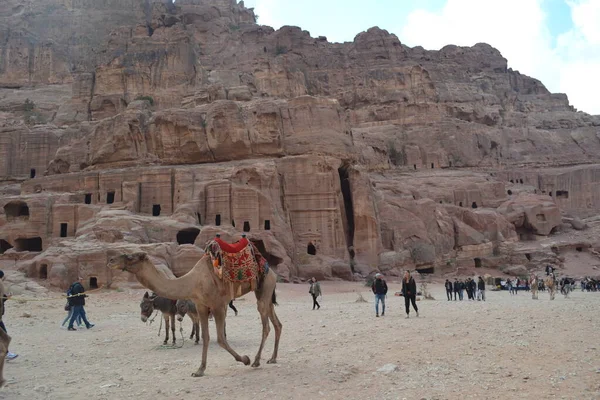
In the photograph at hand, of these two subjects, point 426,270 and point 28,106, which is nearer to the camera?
point 426,270

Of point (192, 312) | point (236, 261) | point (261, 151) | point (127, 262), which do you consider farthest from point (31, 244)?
point (236, 261)

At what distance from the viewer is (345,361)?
10766 mm

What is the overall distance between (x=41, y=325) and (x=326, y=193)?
27.8 metres

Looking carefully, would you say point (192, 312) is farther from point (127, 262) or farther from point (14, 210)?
point (14, 210)

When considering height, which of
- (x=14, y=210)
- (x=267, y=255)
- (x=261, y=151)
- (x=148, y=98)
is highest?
(x=148, y=98)

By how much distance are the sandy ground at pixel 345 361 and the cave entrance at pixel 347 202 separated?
2968 centimetres

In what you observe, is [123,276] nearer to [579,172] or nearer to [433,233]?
[433,233]

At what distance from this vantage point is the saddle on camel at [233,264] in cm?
1097

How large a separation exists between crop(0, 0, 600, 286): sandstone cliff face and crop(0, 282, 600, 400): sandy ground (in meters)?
19.1

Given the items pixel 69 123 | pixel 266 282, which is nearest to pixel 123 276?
pixel 266 282

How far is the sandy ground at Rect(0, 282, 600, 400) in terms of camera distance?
340 inches

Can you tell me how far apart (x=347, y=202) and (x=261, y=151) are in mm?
9431

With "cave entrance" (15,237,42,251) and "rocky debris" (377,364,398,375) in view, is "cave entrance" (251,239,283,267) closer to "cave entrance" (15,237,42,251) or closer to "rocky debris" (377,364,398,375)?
"cave entrance" (15,237,42,251)

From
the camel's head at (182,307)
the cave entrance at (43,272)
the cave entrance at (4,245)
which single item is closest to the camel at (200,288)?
the camel's head at (182,307)
